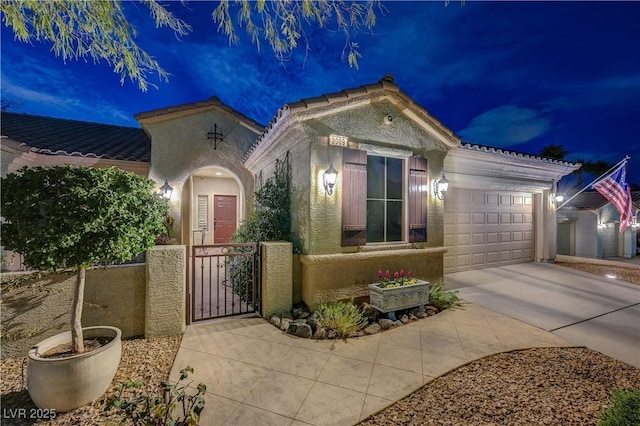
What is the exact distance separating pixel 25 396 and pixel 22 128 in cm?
1244

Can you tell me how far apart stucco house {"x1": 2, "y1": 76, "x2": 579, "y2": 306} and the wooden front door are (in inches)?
109

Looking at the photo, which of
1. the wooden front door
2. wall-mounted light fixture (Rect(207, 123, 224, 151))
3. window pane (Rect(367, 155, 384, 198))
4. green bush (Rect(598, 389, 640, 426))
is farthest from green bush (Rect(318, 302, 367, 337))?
the wooden front door

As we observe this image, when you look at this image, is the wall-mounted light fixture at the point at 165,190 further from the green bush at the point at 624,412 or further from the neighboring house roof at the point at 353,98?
the green bush at the point at 624,412

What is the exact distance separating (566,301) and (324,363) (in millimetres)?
6036

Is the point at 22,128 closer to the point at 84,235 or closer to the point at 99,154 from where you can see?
the point at 99,154

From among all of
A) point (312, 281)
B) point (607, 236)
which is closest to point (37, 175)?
point (312, 281)

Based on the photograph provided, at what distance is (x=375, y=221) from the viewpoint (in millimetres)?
5781

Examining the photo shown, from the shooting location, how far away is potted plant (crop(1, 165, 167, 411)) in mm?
2396

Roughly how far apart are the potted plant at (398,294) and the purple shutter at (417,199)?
1.27 meters

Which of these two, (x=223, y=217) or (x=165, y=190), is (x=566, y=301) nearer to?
(x=165, y=190)

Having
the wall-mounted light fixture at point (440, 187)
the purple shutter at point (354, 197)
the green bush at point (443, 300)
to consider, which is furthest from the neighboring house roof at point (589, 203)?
the purple shutter at point (354, 197)

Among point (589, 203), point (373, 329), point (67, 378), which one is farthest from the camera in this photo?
point (589, 203)

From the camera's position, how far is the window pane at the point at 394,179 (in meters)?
5.93

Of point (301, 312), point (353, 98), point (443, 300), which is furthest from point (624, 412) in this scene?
point (353, 98)
